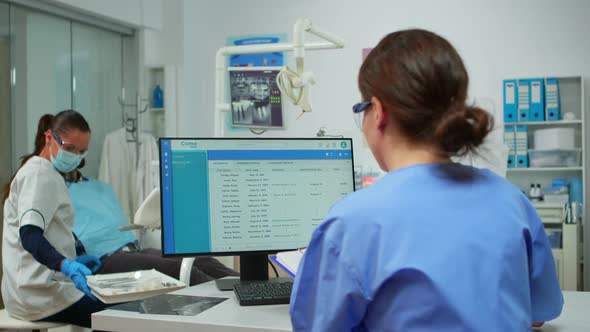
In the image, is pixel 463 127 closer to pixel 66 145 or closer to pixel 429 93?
pixel 429 93

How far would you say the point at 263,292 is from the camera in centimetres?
142

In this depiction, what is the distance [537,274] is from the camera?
3.22 ft

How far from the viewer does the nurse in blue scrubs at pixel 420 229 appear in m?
0.78

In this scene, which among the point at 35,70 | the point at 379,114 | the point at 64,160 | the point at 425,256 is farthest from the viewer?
the point at 35,70

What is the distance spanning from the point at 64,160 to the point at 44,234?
1.24 feet

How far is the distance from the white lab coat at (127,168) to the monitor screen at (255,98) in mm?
2523

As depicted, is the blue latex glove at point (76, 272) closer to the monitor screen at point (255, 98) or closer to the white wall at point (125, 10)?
the monitor screen at point (255, 98)

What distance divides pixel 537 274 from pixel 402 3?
420 cm

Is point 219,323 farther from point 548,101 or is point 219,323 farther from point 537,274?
point 548,101

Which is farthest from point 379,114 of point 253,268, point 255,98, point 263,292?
point 255,98

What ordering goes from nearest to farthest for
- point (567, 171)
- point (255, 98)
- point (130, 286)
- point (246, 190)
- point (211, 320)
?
point (211, 320) < point (246, 190) < point (130, 286) < point (255, 98) < point (567, 171)

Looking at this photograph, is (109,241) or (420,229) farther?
(109,241)

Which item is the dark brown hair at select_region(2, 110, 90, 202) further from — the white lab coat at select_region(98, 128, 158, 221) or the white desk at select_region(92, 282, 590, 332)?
the white lab coat at select_region(98, 128, 158, 221)

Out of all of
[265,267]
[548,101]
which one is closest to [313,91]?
[548,101]
